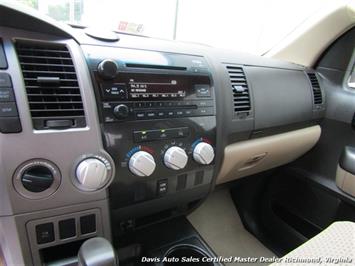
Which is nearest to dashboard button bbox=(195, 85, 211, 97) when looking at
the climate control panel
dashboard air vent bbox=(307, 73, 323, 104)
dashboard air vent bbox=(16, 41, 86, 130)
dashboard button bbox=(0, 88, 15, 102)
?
the climate control panel

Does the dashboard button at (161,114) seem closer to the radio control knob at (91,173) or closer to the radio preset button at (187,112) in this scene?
the radio preset button at (187,112)

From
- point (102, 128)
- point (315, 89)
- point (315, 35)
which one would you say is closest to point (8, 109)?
point (102, 128)

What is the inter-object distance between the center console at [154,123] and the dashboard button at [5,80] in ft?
0.49

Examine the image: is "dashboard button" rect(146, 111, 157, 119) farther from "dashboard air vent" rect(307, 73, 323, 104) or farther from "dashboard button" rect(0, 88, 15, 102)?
"dashboard air vent" rect(307, 73, 323, 104)

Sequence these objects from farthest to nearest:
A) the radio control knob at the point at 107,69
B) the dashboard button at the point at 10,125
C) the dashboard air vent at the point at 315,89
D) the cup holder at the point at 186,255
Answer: the dashboard air vent at the point at 315,89, the cup holder at the point at 186,255, the radio control knob at the point at 107,69, the dashboard button at the point at 10,125

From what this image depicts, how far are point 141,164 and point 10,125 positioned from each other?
25 centimetres

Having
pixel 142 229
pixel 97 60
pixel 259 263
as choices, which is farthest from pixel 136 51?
pixel 259 263

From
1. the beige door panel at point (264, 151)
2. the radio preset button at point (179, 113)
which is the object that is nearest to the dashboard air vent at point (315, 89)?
the beige door panel at point (264, 151)

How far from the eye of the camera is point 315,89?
1.19 m

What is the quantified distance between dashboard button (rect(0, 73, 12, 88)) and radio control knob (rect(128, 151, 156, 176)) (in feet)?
0.88

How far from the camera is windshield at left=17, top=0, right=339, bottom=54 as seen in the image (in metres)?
0.92

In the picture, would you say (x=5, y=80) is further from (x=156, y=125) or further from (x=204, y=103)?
(x=204, y=103)

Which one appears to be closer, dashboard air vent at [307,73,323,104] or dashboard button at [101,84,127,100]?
dashboard button at [101,84,127,100]

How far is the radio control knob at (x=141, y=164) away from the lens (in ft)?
1.92
